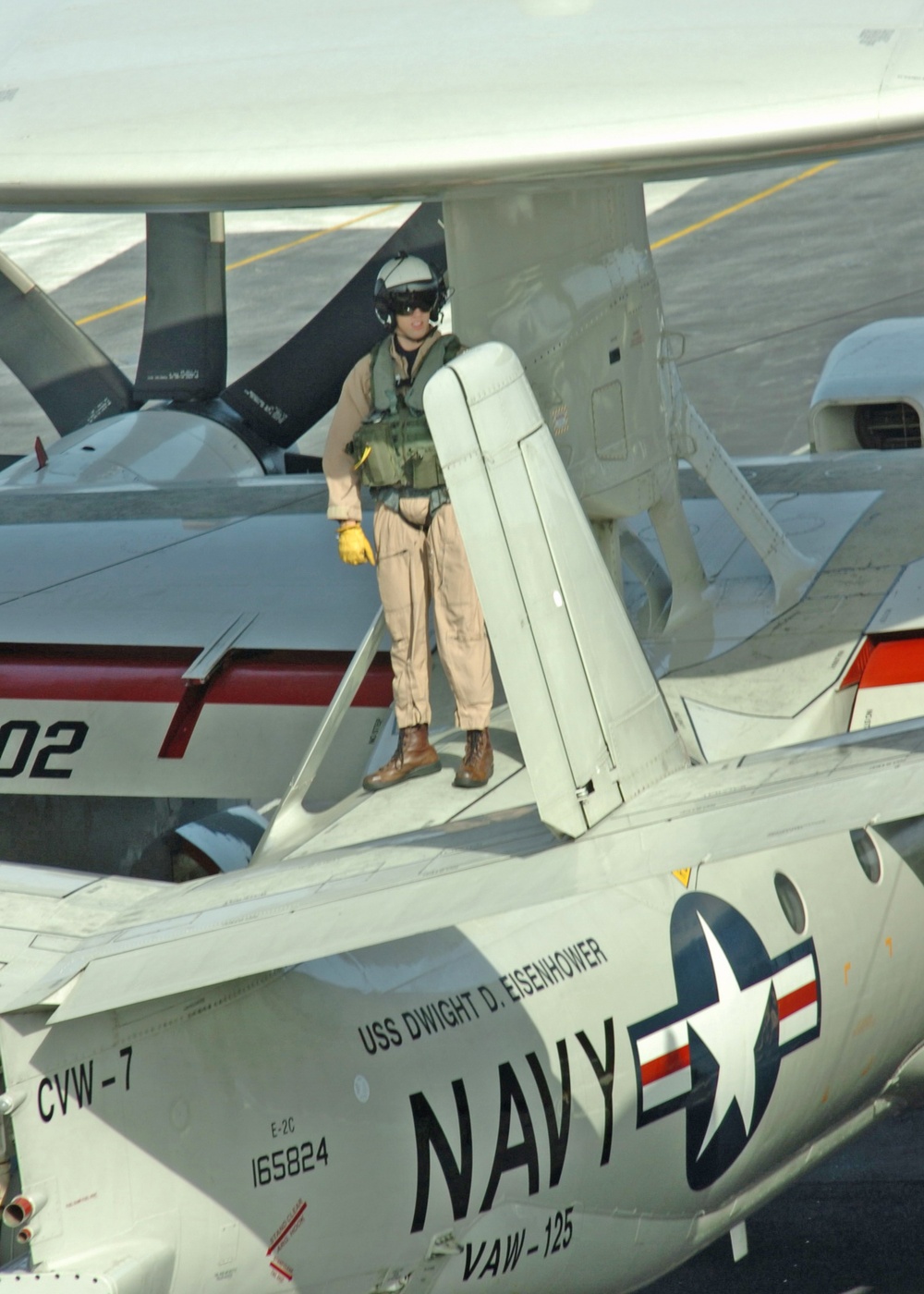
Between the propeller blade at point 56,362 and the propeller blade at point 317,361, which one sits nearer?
the propeller blade at point 317,361

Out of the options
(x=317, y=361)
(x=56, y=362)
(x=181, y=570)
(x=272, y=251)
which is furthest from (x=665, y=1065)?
(x=272, y=251)

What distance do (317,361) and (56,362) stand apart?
2.36 m

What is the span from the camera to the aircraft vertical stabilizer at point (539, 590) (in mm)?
4688

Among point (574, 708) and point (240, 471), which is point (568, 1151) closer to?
point (574, 708)

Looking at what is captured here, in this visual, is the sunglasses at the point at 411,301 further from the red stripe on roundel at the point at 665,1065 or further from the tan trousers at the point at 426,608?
the red stripe on roundel at the point at 665,1065

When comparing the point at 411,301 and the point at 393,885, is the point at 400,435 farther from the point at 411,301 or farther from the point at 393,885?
the point at 393,885

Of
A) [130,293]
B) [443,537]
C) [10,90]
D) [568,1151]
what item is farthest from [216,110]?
[130,293]

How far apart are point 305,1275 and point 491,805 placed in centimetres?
193

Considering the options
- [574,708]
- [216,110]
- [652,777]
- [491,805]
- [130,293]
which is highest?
[216,110]

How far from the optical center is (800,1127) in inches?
246

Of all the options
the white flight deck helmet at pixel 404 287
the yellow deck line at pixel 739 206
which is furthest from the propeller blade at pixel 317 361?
the yellow deck line at pixel 739 206

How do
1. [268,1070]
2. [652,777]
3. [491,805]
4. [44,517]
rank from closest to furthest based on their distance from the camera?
[268,1070], [652,777], [491,805], [44,517]

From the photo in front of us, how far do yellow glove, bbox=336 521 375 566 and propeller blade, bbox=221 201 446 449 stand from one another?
4463 mm

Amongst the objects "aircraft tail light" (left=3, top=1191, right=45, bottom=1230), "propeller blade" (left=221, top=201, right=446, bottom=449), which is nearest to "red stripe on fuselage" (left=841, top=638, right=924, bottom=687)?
"aircraft tail light" (left=3, top=1191, right=45, bottom=1230)
